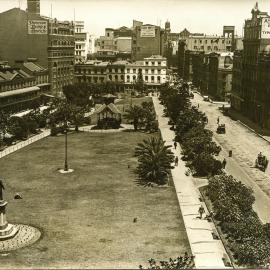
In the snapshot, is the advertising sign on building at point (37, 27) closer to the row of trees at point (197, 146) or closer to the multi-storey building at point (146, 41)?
the row of trees at point (197, 146)

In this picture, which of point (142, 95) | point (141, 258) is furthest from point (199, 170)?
point (142, 95)

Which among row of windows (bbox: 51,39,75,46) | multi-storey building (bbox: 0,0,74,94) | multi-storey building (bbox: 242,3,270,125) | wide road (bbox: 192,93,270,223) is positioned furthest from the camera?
row of windows (bbox: 51,39,75,46)

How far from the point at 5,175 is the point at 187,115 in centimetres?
3697

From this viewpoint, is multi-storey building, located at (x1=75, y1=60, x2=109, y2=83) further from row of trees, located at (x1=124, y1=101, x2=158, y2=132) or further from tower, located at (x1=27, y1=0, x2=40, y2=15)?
row of trees, located at (x1=124, y1=101, x2=158, y2=132)

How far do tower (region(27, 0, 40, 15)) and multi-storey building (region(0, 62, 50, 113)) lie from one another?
18.3 m

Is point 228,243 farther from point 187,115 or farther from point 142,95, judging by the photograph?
point 142,95

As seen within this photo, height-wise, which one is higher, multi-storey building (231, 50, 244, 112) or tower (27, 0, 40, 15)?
tower (27, 0, 40, 15)

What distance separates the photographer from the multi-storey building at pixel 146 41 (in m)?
191

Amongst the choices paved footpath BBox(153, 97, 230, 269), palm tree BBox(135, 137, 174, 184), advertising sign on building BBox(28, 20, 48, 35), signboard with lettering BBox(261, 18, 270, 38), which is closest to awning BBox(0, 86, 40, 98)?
advertising sign on building BBox(28, 20, 48, 35)

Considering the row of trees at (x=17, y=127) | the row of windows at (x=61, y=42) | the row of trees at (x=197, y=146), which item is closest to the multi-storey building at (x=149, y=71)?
the row of windows at (x=61, y=42)

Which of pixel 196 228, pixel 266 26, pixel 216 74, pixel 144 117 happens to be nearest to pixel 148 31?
pixel 216 74

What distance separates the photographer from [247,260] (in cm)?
3112

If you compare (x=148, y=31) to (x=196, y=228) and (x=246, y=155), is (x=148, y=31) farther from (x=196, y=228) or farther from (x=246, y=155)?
(x=196, y=228)

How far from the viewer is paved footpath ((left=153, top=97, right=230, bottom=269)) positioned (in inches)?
1273
